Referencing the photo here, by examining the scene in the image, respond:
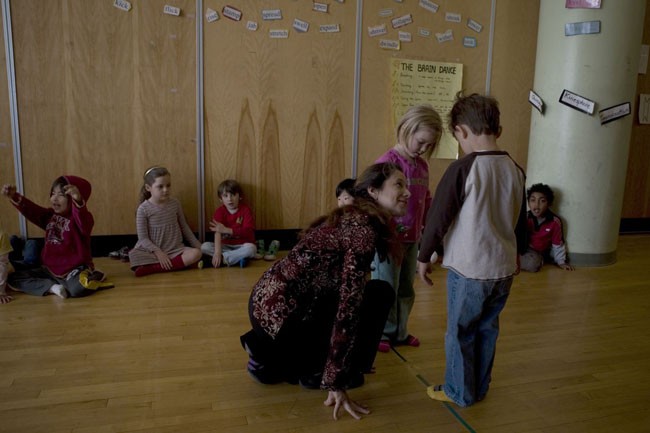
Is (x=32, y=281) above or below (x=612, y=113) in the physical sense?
below

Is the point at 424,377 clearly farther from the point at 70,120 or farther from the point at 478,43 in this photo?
the point at 478,43

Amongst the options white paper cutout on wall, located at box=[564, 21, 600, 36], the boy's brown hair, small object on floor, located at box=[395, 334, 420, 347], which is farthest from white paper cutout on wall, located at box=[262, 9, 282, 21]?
small object on floor, located at box=[395, 334, 420, 347]

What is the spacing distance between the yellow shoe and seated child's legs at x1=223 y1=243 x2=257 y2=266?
6.77 ft

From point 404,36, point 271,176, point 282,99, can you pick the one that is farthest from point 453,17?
point 271,176

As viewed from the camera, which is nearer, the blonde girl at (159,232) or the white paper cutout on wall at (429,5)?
the blonde girl at (159,232)

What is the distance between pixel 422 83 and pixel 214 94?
5.76 ft

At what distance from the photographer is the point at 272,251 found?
3.92 meters

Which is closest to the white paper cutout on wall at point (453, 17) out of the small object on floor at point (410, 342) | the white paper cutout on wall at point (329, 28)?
the white paper cutout on wall at point (329, 28)

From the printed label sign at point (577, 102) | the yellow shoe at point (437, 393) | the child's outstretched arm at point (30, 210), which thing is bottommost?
the yellow shoe at point (437, 393)

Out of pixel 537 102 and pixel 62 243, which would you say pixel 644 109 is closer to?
pixel 537 102

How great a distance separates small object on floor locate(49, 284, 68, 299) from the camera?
2830 mm

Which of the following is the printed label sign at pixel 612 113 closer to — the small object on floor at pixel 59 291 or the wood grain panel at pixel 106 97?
the wood grain panel at pixel 106 97

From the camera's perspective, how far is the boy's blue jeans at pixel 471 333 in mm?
1678

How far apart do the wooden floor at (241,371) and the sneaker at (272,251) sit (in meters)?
0.77
